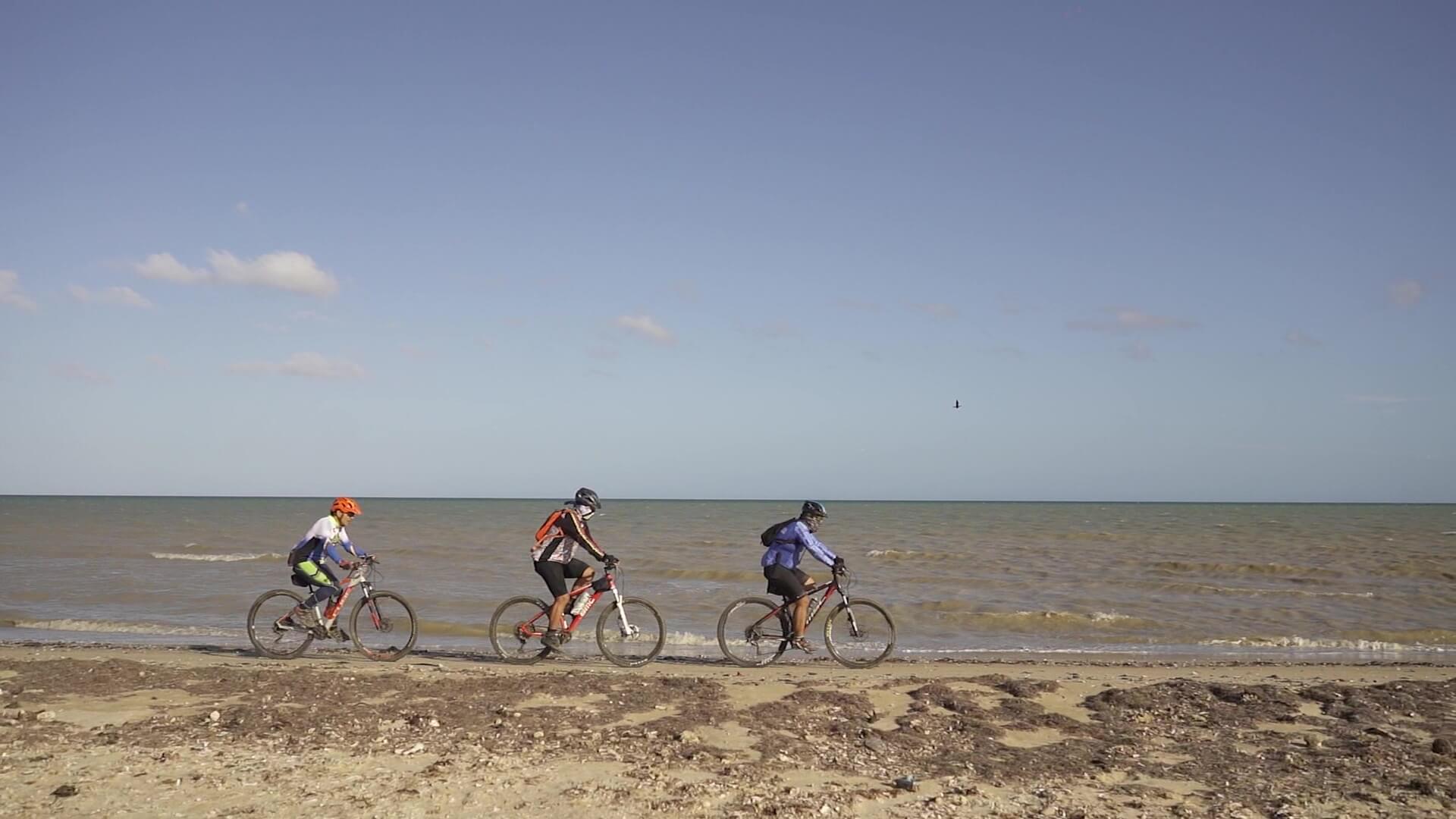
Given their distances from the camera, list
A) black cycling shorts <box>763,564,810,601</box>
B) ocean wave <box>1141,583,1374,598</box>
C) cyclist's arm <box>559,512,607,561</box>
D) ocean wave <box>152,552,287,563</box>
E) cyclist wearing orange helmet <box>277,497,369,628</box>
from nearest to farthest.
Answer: cyclist's arm <box>559,512,607,561</box> < cyclist wearing orange helmet <box>277,497,369,628</box> < black cycling shorts <box>763,564,810,601</box> < ocean wave <box>1141,583,1374,598</box> < ocean wave <box>152,552,287,563</box>

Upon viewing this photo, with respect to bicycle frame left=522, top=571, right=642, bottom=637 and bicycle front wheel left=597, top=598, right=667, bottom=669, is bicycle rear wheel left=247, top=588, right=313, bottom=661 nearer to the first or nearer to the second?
bicycle frame left=522, top=571, right=642, bottom=637

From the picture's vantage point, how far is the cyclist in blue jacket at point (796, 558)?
10250mm

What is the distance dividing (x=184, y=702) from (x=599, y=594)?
13.4 ft

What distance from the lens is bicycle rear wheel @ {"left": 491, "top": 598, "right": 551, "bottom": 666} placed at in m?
10.8

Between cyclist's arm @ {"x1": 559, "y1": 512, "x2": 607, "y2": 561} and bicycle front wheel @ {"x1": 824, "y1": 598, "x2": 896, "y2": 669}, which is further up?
cyclist's arm @ {"x1": 559, "y1": 512, "x2": 607, "y2": 561}

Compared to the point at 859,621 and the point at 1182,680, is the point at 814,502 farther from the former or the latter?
the point at 1182,680

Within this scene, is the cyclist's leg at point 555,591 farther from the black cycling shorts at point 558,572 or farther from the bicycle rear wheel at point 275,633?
the bicycle rear wheel at point 275,633

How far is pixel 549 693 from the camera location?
8.11m

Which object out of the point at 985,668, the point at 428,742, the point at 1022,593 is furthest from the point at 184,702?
the point at 1022,593

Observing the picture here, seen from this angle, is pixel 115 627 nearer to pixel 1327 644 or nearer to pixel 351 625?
pixel 351 625

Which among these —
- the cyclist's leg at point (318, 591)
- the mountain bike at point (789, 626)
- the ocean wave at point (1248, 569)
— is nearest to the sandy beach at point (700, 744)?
the mountain bike at point (789, 626)

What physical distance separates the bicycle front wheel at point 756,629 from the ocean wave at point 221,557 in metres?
20.0

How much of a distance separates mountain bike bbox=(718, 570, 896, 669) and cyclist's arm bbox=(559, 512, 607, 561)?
1.79 m

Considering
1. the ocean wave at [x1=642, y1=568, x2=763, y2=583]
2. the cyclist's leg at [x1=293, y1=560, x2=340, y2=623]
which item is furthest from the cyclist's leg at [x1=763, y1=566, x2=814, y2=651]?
the ocean wave at [x1=642, y1=568, x2=763, y2=583]
